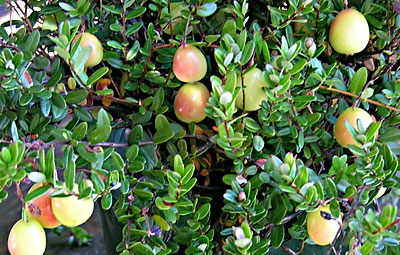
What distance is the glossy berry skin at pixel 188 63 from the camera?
14.6 inches

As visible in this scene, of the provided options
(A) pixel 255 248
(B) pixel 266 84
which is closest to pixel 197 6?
(B) pixel 266 84

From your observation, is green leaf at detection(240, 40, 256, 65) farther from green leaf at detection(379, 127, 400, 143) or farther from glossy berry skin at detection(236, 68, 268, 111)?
green leaf at detection(379, 127, 400, 143)

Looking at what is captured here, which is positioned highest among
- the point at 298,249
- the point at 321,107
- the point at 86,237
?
the point at 321,107

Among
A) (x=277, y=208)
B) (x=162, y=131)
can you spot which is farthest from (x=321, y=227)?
(x=162, y=131)

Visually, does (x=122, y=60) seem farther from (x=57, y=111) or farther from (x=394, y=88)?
(x=394, y=88)

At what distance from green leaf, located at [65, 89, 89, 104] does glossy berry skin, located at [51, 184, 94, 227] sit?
7cm

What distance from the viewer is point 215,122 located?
15.9 inches

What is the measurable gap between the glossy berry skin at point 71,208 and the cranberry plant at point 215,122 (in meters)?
0.01

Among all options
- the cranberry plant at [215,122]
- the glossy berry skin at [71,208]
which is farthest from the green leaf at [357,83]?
the glossy berry skin at [71,208]

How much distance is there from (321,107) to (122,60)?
6.6 inches

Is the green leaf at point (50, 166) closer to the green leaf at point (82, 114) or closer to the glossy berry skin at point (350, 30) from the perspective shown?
the green leaf at point (82, 114)

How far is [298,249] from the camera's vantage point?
1.49ft

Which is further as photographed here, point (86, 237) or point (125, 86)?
point (86, 237)

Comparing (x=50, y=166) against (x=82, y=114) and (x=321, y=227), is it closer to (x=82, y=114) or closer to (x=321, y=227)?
(x=82, y=114)
